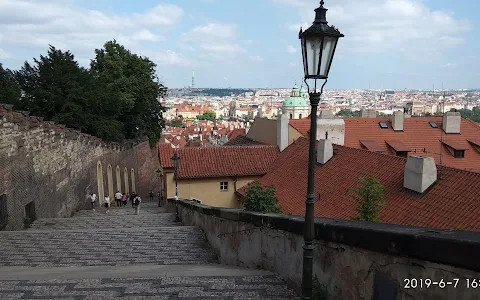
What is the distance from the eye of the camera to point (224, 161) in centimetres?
2358

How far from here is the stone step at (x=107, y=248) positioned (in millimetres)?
8320

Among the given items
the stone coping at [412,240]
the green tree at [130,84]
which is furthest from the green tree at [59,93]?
the stone coping at [412,240]

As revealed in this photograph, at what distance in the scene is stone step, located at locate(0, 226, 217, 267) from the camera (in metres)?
8.32

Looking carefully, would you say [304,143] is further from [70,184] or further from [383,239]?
[383,239]

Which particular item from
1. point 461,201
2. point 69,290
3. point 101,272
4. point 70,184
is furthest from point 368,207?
point 70,184

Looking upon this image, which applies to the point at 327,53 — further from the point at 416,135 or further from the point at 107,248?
the point at 416,135

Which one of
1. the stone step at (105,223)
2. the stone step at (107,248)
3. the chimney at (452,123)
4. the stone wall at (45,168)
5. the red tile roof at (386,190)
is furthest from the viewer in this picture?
the chimney at (452,123)

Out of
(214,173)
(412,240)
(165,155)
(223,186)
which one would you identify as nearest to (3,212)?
(214,173)

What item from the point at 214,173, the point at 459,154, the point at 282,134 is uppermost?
the point at 282,134

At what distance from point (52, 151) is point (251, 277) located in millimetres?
15270

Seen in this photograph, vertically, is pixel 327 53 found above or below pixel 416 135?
above

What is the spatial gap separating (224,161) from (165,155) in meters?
3.51

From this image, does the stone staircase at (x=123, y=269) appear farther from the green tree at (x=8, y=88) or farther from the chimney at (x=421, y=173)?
the green tree at (x=8, y=88)

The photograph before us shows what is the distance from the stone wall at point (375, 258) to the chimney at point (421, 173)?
28.9 feet
